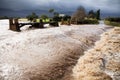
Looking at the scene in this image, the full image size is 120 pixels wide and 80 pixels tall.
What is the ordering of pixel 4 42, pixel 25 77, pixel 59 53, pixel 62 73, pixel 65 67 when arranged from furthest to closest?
1. pixel 4 42
2. pixel 59 53
3. pixel 65 67
4. pixel 62 73
5. pixel 25 77

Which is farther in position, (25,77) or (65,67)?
(65,67)

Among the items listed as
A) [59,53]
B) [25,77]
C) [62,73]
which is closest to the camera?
[25,77]

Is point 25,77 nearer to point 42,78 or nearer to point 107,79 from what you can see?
point 42,78

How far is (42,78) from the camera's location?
14398mm

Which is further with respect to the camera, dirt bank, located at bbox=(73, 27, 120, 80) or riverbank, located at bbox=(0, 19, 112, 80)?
dirt bank, located at bbox=(73, 27, 120, 80)

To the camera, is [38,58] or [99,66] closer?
[99,66]

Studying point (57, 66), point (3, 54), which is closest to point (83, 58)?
point (57, 66)

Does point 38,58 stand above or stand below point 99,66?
above

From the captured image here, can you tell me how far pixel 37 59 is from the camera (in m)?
17.0

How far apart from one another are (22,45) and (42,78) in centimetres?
631

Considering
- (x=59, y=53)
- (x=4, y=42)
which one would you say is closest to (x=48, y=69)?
(x=59, y=53)

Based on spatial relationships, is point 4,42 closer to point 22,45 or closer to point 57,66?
point 22,45

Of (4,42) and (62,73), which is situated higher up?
(4,42)

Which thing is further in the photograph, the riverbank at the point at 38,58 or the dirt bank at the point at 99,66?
the dirt bank at the point at 99,66
